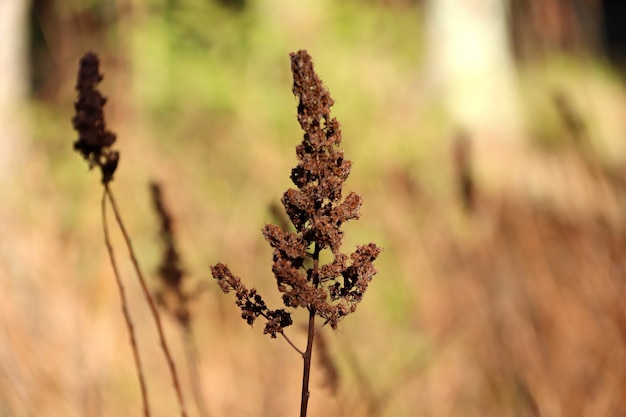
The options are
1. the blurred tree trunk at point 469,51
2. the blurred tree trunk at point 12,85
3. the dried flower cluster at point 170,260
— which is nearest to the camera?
the dried flower cluster at point 170,260

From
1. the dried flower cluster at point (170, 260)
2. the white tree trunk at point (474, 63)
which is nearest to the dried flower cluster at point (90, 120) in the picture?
the dried flower cluster at point (170, 260)

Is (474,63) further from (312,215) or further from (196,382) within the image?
(312,215)

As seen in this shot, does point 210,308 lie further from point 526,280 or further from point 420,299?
point 526,280

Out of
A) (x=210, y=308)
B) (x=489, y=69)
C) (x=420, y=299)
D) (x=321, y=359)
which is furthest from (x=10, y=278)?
(x=489, y=69)

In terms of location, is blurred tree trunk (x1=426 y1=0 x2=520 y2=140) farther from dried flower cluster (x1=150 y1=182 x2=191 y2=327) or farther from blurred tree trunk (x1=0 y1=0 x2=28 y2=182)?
dried flower cluster (x1=150 y1=182 x2=191 y2=327)

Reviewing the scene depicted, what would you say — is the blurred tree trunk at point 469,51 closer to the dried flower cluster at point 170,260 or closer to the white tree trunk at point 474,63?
the white tree trunk at point 474,63

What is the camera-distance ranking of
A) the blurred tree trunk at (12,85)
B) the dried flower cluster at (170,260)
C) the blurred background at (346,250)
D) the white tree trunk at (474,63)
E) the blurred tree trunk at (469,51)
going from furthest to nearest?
1. the blurred tree trunk at (469,51)
2. the white tree trunk at (474,63)
3. the blurred tree trunk at (12,85)
4. the blurred background at (346,250)
5. the dried flower cluster at (170,260)
